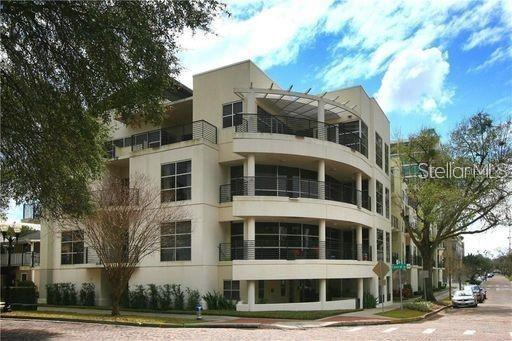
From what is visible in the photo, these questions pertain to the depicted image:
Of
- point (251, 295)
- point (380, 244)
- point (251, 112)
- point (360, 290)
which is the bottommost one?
point (360, 290)

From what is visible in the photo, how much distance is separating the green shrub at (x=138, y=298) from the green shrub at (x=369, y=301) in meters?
13.7

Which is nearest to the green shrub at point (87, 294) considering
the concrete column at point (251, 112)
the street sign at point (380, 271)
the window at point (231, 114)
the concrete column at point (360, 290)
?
the window at point (231, 114)

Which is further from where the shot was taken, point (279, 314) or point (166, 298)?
point (166, 298)

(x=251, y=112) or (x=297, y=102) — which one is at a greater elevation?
(x=297, y=102)

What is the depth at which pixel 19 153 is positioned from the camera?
16047 mm

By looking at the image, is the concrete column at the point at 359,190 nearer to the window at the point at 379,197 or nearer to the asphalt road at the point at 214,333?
the window at the point at 379,197

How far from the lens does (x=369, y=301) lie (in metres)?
36.3

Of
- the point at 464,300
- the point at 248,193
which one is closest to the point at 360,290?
the point at 248,193

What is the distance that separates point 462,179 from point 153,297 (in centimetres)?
2621

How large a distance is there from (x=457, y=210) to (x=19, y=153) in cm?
3479

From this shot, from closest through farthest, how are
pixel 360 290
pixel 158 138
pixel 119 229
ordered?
1. pixel 119 229
2. pixel 360 290
3. pixel 158 138

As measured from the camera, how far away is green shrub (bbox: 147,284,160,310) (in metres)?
31.3

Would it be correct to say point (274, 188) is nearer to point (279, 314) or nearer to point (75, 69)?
point (279, 314)

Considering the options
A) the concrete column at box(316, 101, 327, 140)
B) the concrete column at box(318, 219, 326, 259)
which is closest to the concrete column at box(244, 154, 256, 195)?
the concrete column at box(318, 219, 326, 259)
